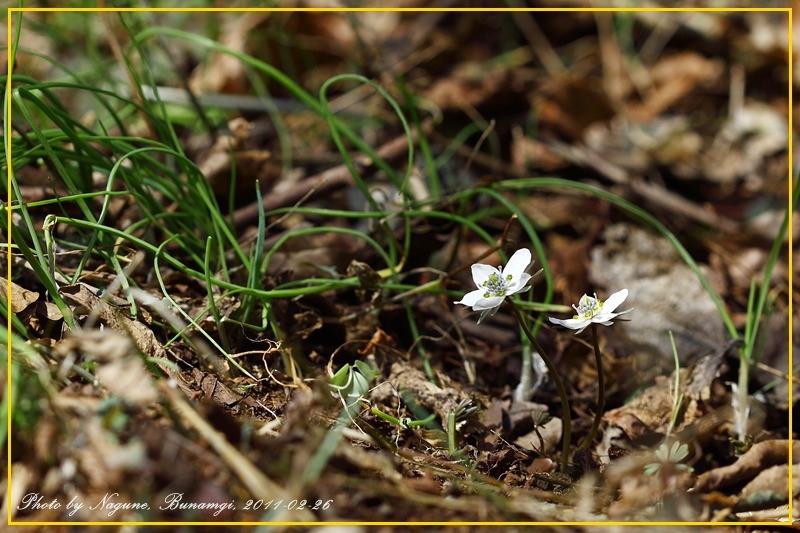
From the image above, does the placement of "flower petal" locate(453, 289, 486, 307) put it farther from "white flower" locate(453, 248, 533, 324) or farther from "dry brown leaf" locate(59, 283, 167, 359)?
"dry brown leaf" locate(59, 283, 167, 359)

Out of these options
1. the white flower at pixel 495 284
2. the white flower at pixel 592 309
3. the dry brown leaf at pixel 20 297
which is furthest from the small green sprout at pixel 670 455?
the dry brown leaf at pixel 20 297

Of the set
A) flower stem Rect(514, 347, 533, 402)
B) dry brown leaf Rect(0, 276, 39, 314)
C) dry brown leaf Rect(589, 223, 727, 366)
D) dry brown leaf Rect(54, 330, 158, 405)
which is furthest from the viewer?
dry brown leaf Rect(589, 223, 727, 366)

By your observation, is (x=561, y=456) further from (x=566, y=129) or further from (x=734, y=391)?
(x=566, y=129)

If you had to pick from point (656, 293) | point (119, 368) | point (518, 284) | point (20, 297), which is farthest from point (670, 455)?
point (20, 297)

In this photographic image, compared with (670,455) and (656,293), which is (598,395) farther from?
(656,293)

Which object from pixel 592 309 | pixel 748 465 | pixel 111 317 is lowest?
pixel 748 465

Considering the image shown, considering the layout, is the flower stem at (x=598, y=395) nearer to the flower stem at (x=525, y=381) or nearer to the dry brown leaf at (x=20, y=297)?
the flower stem at (x=525, y=381)

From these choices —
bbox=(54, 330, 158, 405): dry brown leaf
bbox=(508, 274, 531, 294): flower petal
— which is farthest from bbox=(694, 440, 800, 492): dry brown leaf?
bbox=(54, 330, 158, 405): dry brown leaf

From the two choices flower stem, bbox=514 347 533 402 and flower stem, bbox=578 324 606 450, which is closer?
flower stem, bbox=578 324 606 450
